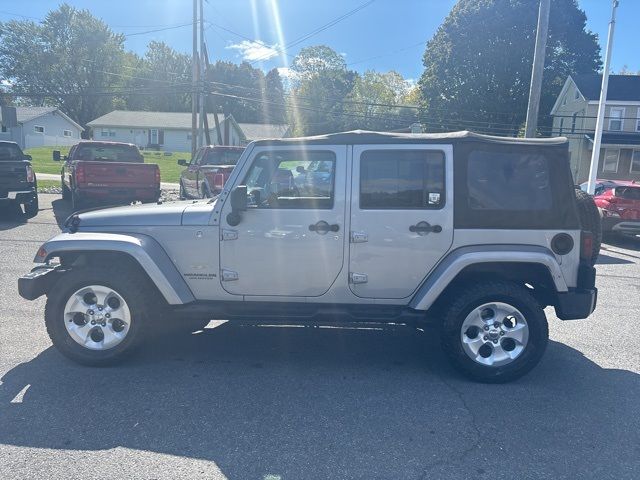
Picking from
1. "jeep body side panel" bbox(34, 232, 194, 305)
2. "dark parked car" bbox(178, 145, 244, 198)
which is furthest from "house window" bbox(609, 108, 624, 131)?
"jeep body side panel" bbox(34, 232, 194, 305)

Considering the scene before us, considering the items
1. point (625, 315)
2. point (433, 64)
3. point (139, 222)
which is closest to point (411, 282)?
point (139, 222)

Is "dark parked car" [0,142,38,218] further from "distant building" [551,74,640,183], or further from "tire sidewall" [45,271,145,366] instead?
"distant building" [551,74,640,183]

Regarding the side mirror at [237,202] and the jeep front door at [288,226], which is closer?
the side mirror at [237,202]

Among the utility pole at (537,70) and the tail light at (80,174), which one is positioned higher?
the utility pole at (537,70)

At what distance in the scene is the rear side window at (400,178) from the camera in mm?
4336

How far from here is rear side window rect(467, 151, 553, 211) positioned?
432cm

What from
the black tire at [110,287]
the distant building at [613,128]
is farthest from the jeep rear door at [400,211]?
the distant building at [613,128]

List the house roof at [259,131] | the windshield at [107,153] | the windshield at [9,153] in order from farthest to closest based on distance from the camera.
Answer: the house roof at [259,131] < the windshield at [107,153] < the windshield at [9,153]

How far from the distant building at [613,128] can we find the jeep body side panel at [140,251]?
31.8 meters

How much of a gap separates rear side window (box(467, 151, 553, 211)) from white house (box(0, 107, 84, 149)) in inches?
2166

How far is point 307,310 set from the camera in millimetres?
4398

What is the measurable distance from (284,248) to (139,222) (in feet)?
4.16

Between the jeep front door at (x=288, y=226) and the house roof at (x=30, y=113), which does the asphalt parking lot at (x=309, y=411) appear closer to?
the jeep front door at (x=288, y=226)

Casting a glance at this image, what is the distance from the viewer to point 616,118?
33.0 m
